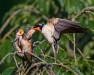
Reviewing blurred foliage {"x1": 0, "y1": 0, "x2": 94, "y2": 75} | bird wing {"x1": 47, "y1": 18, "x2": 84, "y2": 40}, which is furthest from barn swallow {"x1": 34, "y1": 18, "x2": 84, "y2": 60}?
blurred foliage {"x1": 0, "y1": 0, "x2": 94, "y2": 75}

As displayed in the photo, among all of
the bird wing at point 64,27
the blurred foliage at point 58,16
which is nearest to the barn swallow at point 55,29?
the bird wing at point 64,27

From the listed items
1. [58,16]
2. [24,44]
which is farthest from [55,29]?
[58,16]

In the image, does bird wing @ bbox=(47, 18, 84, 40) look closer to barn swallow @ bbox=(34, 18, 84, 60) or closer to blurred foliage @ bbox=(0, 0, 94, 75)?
barn swallow @ bbox=(34, 18, 84, 60)

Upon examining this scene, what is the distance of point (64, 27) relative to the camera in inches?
76.4

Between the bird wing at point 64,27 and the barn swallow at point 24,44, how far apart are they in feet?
0.40

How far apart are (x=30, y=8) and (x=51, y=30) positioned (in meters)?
1.79

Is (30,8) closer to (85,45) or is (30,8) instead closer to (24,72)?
(85,45)

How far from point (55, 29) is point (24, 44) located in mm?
156

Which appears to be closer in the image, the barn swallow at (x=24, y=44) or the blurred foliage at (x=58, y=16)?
the barn swallow at (x=24, y=44)

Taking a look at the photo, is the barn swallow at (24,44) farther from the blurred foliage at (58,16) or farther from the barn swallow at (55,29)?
the blurred foliage at (58,16)

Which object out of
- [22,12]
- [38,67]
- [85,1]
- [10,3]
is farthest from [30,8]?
[10,3]

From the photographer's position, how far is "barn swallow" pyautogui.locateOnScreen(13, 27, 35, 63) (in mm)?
1896

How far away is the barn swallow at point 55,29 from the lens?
6.27ft

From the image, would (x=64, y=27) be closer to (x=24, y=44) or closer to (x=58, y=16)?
(x=24, y=44)
